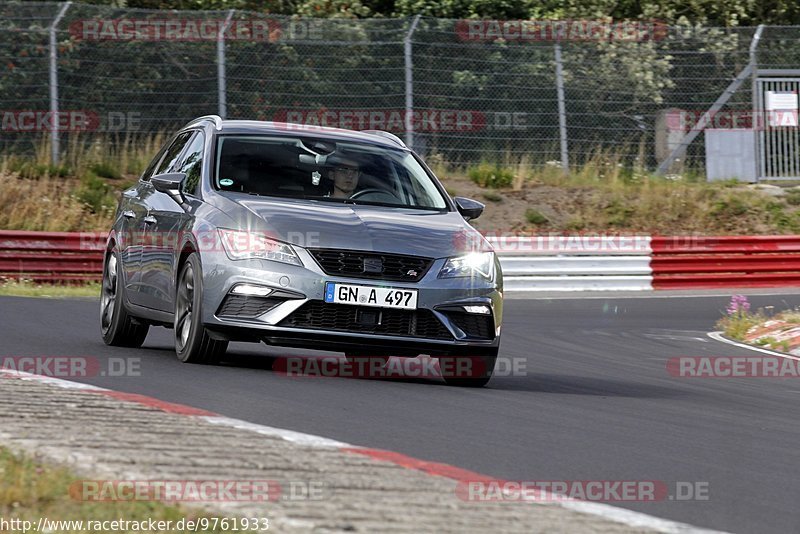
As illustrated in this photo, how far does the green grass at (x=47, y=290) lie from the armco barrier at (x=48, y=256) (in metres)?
0.15

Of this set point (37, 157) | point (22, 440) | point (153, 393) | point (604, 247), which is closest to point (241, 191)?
point (153, 393)

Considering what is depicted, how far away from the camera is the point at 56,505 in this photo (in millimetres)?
4660

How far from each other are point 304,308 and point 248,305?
34cm

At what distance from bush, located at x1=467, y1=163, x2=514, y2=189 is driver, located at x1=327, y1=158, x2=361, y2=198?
15641mm

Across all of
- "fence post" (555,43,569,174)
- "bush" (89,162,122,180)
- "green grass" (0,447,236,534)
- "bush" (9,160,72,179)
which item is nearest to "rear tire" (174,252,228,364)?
"green grass" (0,447,236,534)

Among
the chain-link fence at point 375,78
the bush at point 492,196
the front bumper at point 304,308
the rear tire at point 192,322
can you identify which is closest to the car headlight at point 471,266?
the front bumper at point 304,308

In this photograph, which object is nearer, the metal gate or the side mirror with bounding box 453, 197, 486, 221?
the side mirror with bounding box 453, 197, 486, 221

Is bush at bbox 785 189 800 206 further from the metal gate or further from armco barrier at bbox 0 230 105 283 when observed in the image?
armco barrier at bbox 0 230 105 283

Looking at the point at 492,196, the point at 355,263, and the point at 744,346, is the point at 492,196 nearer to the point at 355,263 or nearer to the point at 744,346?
the point at 744,346

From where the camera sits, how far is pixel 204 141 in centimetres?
1022

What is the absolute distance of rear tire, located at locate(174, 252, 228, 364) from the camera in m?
9.06

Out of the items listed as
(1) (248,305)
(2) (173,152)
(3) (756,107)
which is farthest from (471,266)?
(3) (756,107)

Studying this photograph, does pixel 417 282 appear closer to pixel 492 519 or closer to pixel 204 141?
pixel 204 141

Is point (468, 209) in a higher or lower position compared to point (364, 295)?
higher
